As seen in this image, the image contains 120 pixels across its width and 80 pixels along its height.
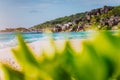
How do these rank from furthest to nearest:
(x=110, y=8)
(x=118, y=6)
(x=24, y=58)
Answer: (x=118, y=6), (x=110, y=8), (x=24, y=58)

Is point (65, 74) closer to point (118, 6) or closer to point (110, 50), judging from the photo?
point (110, 50)

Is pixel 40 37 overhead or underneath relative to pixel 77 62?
underneath

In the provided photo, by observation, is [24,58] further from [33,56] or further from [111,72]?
[111,72]

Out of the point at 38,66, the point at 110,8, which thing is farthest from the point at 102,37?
the point at 110,8

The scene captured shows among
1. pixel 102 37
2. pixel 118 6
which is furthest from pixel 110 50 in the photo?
pixel 118 6

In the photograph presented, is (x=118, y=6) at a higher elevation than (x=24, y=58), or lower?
lower

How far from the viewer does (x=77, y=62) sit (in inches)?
30.1

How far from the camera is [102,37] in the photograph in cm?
77

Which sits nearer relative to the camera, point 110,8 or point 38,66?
point 38,66

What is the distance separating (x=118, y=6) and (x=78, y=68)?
78133 mm

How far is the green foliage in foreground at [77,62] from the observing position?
0.75 metres

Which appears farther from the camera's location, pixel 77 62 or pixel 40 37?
pixel 40 37

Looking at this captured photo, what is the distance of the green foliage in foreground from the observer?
75cm

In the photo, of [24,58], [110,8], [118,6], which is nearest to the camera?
[24,58]
